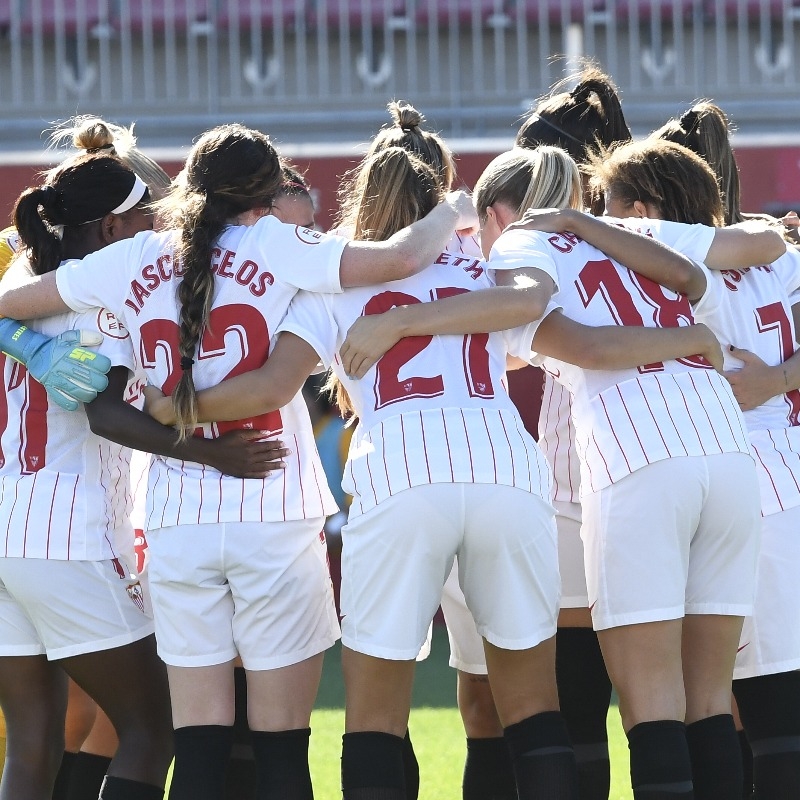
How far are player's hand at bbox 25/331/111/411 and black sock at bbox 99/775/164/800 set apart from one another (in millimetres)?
770

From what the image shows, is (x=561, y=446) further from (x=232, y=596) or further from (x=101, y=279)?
(x=101, y=279)

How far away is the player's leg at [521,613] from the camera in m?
2.29

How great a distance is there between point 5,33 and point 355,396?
7.60 m

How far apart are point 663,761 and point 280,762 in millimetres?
741

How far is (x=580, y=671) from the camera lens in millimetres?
2973

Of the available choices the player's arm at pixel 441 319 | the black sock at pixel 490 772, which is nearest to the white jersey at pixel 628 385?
the player's arm at pixel 441 319

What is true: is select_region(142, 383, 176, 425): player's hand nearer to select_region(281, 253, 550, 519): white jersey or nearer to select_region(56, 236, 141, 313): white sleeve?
select_region(56, 236, 141, 313): white sleeve

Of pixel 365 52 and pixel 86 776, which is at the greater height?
pixel 365 52

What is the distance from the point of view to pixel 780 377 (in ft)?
8.96

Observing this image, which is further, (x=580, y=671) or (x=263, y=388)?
(x=580, y=671)

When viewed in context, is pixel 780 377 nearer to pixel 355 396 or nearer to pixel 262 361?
pixel 355 396

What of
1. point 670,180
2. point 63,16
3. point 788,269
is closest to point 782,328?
point 788,269

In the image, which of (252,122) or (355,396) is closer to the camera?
(355,396)

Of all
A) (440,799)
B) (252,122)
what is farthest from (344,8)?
(440,799)
